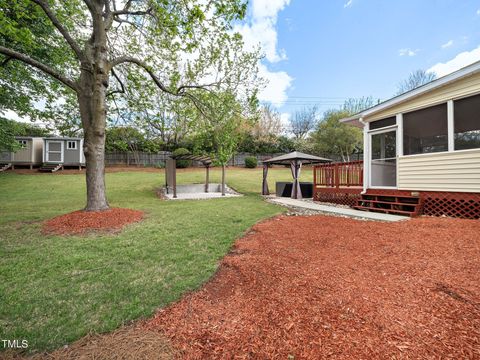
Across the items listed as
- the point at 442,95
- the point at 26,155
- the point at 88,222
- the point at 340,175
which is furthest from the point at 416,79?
the point at 26,155

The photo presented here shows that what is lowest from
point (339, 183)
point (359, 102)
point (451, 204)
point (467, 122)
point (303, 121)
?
point (451, 204)

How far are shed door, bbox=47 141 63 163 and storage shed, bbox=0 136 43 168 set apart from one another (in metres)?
1.52

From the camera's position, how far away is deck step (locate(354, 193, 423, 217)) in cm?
603

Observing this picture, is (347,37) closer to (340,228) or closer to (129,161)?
(340,228)

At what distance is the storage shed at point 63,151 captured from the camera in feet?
58.3

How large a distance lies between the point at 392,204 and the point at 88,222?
8.12 metres

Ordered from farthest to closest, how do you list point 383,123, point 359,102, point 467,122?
point 359,102
point 383,123
point 467,122

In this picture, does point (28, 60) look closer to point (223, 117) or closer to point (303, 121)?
point (223, 117)

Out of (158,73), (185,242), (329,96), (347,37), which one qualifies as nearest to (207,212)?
(185,242)

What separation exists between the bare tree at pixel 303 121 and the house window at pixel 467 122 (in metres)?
29.6

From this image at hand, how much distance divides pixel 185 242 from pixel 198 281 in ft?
4.52

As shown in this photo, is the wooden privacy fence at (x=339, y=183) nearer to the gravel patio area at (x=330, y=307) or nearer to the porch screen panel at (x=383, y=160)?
the porch screen panel at (x=383, y=160)

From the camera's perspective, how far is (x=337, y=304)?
6.52ft

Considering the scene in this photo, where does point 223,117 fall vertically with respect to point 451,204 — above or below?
above
